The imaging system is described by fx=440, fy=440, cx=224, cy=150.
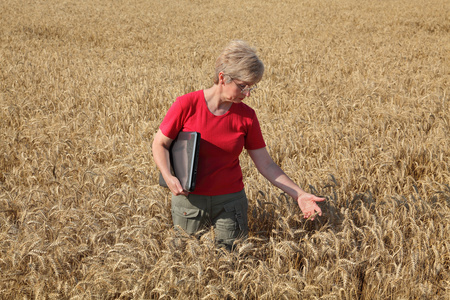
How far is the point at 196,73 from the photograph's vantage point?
7543mm

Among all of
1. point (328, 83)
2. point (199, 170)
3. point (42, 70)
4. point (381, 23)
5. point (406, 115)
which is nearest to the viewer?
point (199, 170)

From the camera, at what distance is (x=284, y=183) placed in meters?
2.50

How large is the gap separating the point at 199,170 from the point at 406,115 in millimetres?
3695

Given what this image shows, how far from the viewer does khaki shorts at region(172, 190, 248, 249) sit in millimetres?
2441

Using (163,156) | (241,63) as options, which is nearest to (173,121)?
(163,156)

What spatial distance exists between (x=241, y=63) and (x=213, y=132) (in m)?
0.41

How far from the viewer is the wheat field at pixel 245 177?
235 cm

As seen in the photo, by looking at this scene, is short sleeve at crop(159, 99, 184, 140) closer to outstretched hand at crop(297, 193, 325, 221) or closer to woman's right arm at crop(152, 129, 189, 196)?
woman's right arm at crop(152, 129, 189, 196)

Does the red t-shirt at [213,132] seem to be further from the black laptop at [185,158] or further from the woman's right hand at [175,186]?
the woman's right hand at [175,186]

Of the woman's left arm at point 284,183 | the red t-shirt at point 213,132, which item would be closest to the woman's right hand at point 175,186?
the red t-shirt at point 213,132

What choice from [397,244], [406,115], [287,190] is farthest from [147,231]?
[406,115]

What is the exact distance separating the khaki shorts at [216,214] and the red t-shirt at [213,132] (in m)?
0.05

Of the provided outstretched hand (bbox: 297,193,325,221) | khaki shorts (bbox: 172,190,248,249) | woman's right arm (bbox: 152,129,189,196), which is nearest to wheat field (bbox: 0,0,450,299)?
khaki shorts (bbox: 172,190,248,249)

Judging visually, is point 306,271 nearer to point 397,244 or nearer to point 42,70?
point 397,244
